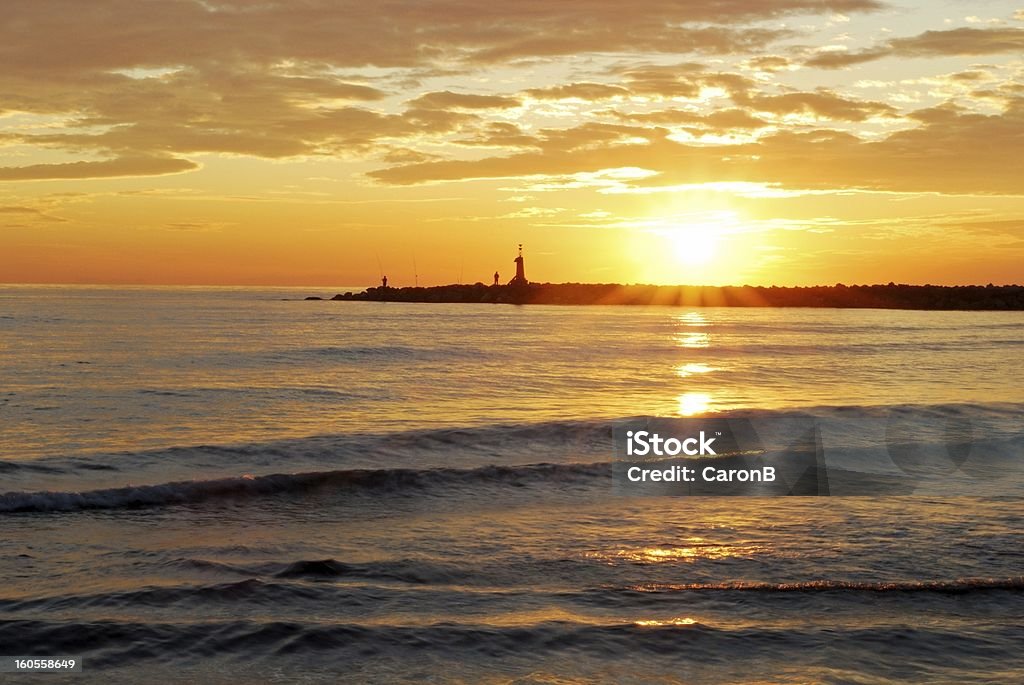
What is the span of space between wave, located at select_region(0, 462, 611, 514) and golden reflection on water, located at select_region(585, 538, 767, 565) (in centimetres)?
451

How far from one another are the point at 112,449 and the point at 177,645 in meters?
10.4

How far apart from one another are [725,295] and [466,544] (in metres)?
105

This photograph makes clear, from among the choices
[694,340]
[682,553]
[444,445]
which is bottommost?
[682,553]

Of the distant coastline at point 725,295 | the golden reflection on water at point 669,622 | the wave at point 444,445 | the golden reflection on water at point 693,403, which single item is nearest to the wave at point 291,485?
the wave at point 444,445

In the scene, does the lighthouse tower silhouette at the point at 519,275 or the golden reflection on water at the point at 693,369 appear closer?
the golden reflection on water at the point at 693,369

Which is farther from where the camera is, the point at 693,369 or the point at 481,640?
the point at 693,369

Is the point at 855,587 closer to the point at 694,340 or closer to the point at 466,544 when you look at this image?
the point at 466,544

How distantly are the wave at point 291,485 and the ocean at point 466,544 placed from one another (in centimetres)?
5

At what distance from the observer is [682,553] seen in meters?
10.9

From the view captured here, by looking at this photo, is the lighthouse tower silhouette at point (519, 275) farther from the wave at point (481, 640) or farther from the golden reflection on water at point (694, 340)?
the wave at point (481, 640)

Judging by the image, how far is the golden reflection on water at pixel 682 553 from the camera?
10.6 metres

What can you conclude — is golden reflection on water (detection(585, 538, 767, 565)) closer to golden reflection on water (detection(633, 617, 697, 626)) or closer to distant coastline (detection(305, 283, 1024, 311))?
golden reflection on water (detection(633, 617, 697, 626))

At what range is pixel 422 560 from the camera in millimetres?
10508

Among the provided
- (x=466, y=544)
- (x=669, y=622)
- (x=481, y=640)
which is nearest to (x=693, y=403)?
(x=466, y=544)
